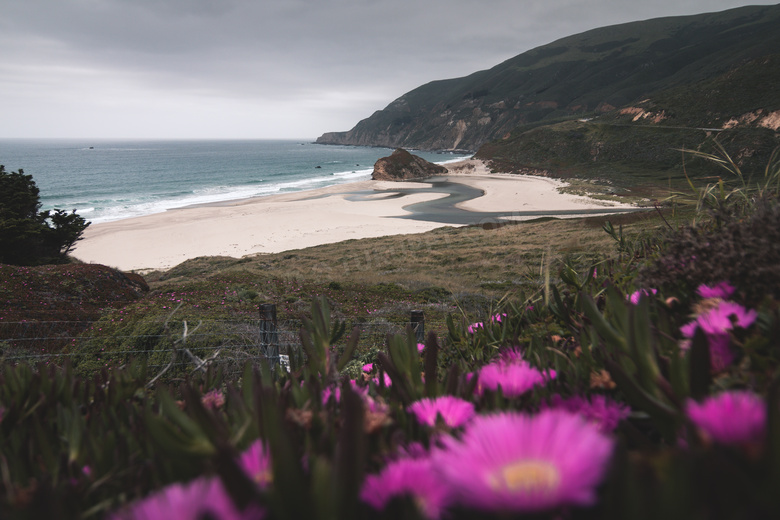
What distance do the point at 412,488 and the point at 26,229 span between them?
1415 cm

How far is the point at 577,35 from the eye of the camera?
16388 cm

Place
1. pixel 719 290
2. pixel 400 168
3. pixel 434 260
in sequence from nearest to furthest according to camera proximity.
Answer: pixel 719 290, pixel 434 260, pixel 400 168

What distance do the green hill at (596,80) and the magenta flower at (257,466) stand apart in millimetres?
62294

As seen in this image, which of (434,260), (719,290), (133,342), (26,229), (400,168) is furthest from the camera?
(400,168)

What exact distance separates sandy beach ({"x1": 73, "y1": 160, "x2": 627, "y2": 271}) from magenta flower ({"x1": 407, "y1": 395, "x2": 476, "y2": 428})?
18.5 metres

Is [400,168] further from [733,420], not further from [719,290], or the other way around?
[733,420]

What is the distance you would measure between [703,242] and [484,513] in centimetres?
94

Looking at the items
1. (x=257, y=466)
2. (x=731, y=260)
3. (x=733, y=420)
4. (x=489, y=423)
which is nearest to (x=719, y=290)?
(x=731, y=260)

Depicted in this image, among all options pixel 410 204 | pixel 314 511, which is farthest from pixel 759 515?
pixel 410 204

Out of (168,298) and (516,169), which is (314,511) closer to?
(168,298)

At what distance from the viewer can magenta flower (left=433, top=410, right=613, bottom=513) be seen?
0.27m

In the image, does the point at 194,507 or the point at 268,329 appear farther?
the point at 268,329

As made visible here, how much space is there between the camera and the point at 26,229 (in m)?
11.0

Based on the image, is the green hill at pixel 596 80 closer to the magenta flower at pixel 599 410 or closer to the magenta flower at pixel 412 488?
the magenta flower at pixel 599 410
